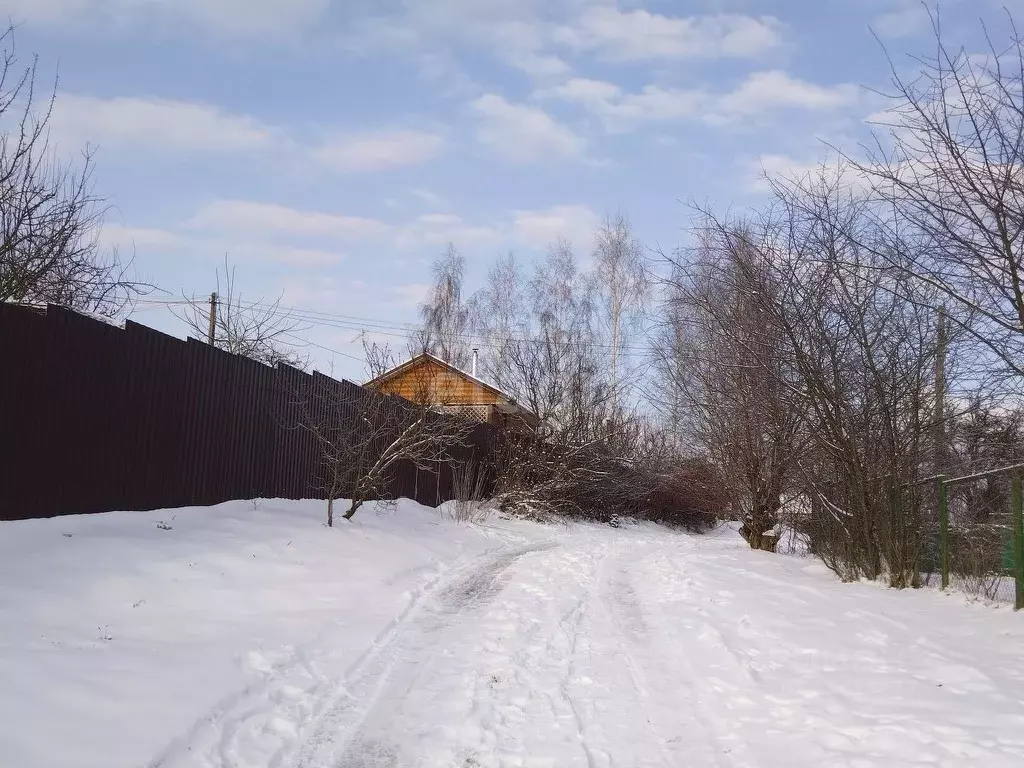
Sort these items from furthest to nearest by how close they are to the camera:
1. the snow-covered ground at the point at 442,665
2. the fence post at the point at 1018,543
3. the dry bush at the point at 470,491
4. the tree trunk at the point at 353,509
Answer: the dry bush at the point at 470,491, the tree trunk at the point at 353,509, the fence post at the point at 1018,543, the snow-covered ground at the point at 442,665

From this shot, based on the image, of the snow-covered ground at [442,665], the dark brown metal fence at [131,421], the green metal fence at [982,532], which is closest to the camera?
the snow-covered ground at [442,665]

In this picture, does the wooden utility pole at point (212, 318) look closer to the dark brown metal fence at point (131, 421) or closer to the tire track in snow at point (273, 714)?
the dark brown metal fence at point (131, 421)

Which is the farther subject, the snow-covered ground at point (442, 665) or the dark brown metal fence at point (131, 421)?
the dark brown metal fence at point (131, 421)

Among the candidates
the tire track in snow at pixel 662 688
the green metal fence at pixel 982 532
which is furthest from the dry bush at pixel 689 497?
the tire track in snow at pixel 662 688

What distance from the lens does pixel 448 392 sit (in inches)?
966

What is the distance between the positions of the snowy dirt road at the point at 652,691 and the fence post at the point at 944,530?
471 millimetres

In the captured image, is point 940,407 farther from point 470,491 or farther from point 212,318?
point 212,318

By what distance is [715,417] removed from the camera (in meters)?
14.5

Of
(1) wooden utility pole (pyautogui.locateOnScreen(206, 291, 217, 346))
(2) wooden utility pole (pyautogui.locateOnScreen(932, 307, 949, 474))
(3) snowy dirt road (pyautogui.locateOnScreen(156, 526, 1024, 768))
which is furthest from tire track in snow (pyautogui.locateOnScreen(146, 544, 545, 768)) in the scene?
(1) wooden utility pole (pyautogui.locateOnScreen(206, 291, 217, 346))

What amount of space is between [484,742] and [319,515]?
309 inches

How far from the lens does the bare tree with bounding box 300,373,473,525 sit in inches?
466

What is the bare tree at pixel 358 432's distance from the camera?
11844mm

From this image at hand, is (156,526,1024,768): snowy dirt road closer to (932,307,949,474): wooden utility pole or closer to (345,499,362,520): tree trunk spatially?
(932,307,949,474): wooden utility pole

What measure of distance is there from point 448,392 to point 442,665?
751 inches
